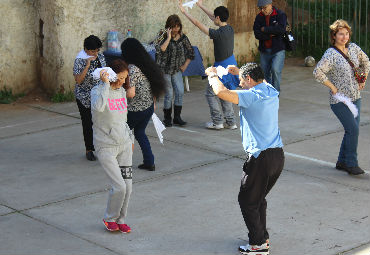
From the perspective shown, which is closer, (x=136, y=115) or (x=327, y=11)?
(x=136, y=115)

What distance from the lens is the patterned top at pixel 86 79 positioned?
28.1 feet

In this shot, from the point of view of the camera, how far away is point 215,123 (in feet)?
33.9

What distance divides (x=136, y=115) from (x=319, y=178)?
208 cm

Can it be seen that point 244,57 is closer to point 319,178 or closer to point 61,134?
point 61,134

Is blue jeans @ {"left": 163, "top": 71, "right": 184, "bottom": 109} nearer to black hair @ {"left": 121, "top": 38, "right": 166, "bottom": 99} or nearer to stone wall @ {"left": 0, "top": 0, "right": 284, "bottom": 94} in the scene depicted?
black hair @ {"left": 121, "top": 38, "right": 166, "bottom": 99}

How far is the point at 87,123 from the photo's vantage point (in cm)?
888

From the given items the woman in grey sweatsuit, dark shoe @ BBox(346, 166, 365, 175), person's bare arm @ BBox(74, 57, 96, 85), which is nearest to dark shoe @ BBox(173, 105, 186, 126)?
person's bare arm @ BBox(74, 57, 96, 85)

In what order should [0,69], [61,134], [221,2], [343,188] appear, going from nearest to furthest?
1. [343,188]
2. [61,134]
3. [0,69]
4. [221,2]

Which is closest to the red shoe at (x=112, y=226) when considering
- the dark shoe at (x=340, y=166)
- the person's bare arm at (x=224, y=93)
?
the person's bare arm at (x=224, y=93)

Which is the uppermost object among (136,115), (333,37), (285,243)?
(333,37)

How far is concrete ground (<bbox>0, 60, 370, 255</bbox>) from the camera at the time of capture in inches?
253

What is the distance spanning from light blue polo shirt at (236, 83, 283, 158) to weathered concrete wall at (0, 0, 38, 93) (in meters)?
6.97

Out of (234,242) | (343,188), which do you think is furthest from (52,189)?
(343,188)

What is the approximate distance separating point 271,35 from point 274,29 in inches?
6.4
